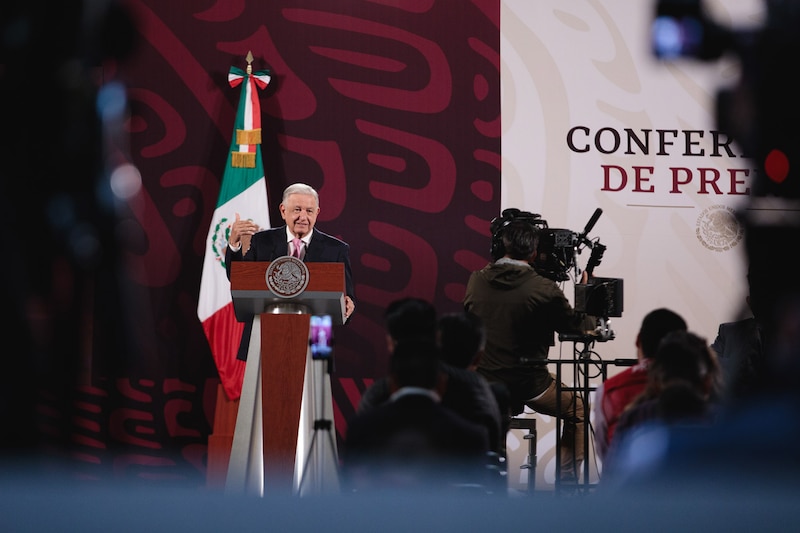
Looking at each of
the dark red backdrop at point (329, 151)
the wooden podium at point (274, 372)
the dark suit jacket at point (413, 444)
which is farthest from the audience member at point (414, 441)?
the dark red backdrop at point (329, 151)

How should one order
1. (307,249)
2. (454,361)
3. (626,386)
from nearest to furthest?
1. (626,386)
2. (454,361)
3. (307,249)

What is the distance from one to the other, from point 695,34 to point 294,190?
301 centimetres

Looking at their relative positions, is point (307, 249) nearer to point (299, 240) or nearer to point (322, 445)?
point (299, 240)

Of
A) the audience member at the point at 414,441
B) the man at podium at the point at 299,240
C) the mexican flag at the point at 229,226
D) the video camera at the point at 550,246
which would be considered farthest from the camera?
the mexican flag at the point at 229,226

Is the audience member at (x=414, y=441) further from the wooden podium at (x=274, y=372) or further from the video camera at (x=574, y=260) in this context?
the video camera at (x=574, y=260)

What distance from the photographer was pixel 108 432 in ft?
19.8

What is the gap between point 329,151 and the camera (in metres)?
6.32

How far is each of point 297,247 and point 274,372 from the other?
1188 mm

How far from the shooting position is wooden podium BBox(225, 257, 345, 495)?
3.60 m

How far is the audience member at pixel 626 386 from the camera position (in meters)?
2.85

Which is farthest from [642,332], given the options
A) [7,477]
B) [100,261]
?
[7,477]

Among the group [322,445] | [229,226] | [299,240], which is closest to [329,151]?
[229,226]

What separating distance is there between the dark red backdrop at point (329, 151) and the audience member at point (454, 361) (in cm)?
309

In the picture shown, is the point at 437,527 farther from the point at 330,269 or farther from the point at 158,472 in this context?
the point at 158,472
